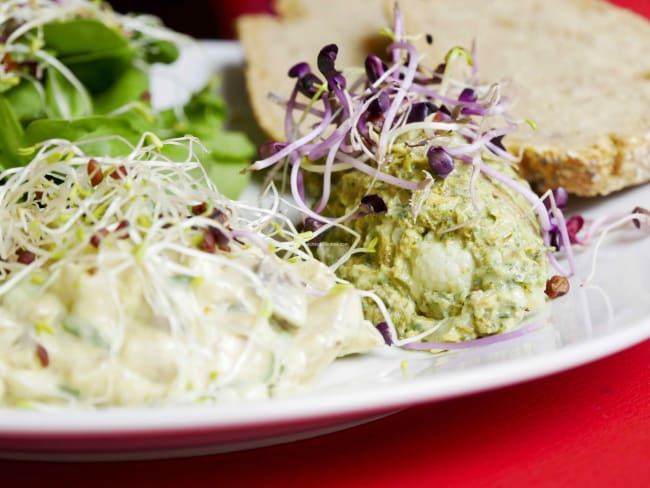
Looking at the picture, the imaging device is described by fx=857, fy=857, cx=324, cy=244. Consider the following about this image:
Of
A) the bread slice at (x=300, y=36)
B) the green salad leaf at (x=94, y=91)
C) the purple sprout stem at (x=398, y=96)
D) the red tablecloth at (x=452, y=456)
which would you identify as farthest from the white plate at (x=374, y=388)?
the bread slice at (x=300, y=36)

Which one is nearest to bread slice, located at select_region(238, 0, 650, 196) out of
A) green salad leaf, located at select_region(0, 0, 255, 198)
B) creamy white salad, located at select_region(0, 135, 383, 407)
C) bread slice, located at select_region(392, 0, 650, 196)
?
bread slice, located at select_region(392, 0, 650, 196)

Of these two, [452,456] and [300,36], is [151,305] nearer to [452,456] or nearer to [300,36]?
[452,456]

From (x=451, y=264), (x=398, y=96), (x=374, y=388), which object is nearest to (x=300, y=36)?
(x=398, y=96)

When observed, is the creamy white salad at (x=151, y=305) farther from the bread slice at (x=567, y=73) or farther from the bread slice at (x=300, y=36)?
the bread slice at (x=300, y=36)

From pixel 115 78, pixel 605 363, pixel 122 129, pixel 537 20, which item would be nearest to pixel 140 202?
pixel 122 129

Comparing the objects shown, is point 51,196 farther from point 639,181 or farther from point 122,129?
point 639,181
